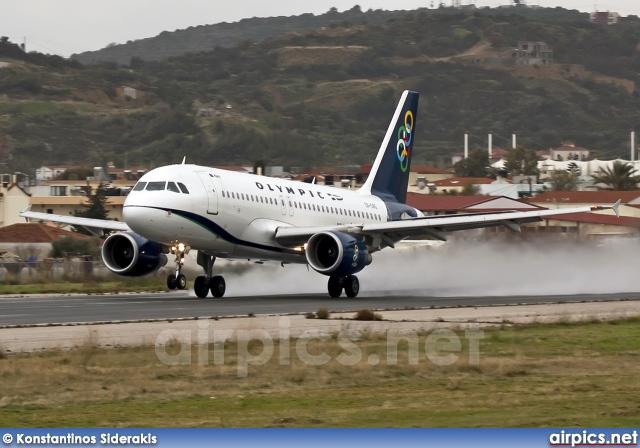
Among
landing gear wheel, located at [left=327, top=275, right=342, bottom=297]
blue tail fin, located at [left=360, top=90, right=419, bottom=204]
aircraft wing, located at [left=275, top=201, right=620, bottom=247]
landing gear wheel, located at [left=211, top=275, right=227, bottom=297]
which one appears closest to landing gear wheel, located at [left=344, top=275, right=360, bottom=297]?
landing gear wheel, located at [left=327, top=275, right=342, bottom=297]

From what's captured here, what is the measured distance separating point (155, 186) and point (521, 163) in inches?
4638

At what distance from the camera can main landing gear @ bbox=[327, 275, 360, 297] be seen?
4131 centimetres

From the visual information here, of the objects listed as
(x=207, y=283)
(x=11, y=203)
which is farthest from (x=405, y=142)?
(x=11, y=203)

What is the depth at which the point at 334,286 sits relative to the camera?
41406 millimetres

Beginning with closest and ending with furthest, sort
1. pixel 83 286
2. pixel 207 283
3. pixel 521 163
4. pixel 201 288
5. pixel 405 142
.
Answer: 1. pixel 201 288
2. pixel 207 283
3. pixel 83 286
4. pixel 405 142
5. pixel 521 163

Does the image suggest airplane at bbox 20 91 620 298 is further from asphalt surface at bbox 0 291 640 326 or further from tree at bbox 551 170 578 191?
tree at bbox 551 170 578 191

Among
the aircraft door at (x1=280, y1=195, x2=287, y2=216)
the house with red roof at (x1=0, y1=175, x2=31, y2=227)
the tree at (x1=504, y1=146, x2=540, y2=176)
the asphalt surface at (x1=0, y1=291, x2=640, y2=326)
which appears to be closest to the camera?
the asphalt surface at (x1=0, y1=291, x2=640, y2=326)

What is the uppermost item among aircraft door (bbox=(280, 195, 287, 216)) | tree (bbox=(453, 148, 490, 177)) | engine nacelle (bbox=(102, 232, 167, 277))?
tree (bbox=(453, 148, 490, 177))

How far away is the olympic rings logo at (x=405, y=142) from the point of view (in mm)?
52125

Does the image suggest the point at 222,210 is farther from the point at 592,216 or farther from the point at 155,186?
the point at 592,216

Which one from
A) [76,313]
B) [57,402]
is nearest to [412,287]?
[76,313]

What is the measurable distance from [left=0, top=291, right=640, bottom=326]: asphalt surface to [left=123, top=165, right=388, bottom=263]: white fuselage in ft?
5.67

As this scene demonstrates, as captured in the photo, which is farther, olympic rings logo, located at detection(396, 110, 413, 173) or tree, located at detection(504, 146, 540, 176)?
tree, located at detection(504, 146, 540, 176)

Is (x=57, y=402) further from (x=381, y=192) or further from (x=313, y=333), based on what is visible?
(x=381, y=192)
